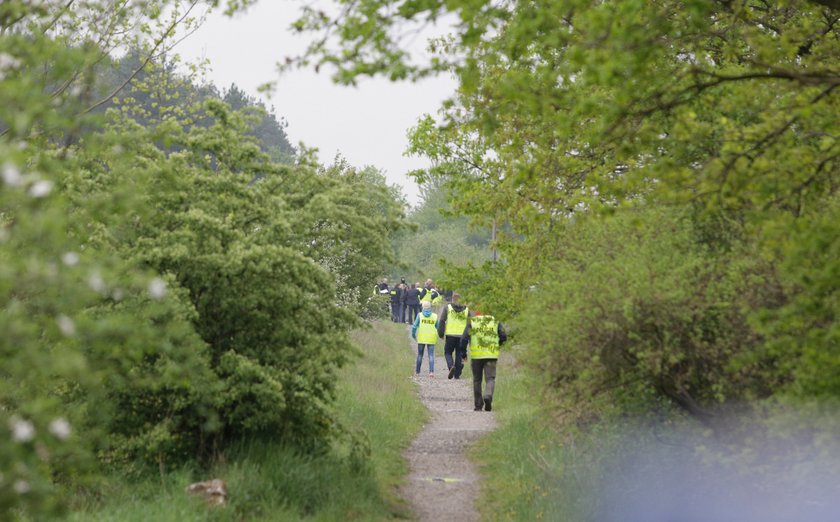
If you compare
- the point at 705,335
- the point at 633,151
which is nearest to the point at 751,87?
the point at 633,151

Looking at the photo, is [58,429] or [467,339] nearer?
[58,429]

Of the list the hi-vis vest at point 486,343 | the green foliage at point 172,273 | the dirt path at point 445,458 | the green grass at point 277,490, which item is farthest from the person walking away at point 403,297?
the green foliage at point 172,273

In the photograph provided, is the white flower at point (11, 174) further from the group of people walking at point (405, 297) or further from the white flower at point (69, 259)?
the group of people walking at point (405, 297)

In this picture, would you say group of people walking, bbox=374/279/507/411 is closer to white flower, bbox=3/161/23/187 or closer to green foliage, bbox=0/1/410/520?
green foliage, bbox=0/1/410/520

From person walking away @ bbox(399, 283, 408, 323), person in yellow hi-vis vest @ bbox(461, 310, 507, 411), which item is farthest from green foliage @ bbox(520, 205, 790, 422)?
person walking away @ bbox(399, 283, 408, 323)

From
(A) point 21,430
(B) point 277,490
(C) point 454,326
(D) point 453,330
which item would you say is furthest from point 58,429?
(D) point 453,330

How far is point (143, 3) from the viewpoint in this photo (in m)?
11.2

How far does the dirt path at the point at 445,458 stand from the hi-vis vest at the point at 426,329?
1.47m

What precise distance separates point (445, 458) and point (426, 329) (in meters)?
10.1

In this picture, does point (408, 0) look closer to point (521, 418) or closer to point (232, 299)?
point (232, 299)

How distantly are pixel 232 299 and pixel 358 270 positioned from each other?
11.5 m

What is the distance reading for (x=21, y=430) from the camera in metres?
4.47

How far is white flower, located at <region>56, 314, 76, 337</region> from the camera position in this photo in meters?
4.65

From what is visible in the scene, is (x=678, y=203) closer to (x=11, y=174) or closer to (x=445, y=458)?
(x=11, y=174)
